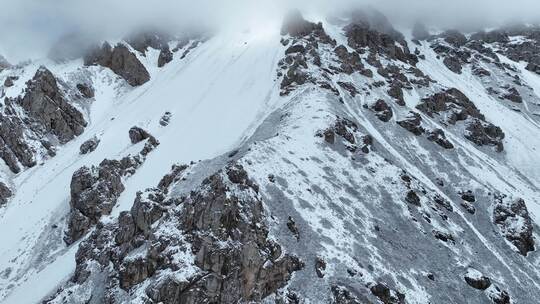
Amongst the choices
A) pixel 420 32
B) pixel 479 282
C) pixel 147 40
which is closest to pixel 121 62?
pixel 147 40

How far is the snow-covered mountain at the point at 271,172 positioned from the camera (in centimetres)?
4531

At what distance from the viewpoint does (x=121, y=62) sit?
121188mm

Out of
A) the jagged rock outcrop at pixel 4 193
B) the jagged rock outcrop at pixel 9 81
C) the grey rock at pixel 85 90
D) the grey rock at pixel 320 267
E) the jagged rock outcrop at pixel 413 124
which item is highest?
the jagged rock outcrop at pixel 9 81

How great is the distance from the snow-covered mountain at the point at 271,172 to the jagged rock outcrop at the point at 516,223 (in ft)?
0.70

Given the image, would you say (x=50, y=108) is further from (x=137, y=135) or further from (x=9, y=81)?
(x=137, y=135)

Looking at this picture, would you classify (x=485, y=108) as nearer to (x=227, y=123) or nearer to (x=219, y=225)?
(x=227, y=123)

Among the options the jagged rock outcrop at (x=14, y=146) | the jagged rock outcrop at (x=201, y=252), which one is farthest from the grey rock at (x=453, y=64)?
the jagged rock outcrop at (x=201, y=252)

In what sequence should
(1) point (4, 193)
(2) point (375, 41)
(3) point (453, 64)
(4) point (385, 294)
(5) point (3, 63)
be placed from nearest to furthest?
(4) point (385, 294)
(1) point (4, 193)
(2) point (375, 41)
(5) point (3, 63)
(3) point (453, 64)

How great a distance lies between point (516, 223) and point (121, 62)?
279 ft

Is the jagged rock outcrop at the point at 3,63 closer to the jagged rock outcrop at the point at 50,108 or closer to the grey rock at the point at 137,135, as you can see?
Result: the jagged rock outcrop at the point at 50,108

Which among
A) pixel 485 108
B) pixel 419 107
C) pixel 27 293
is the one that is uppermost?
pixel 27 293

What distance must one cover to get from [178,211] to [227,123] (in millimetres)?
38777

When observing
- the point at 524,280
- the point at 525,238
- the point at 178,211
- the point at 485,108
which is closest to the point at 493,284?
the point at 524,280

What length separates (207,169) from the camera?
2368 inches
